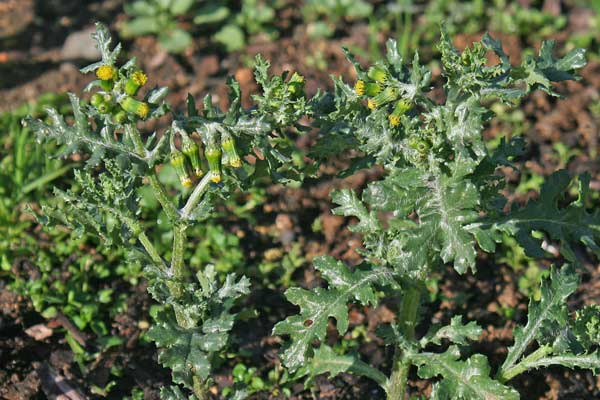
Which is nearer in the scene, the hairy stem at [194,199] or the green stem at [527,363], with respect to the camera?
the hairy stem at [194,199]

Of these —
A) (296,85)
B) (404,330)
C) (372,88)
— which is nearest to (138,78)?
(296,85)

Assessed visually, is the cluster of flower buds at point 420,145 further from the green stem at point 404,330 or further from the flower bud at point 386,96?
the green stem at point 404,330

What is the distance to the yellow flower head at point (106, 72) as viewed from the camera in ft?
8.43

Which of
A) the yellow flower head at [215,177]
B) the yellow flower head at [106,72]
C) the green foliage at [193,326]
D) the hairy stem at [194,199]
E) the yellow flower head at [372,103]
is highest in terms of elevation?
the yellow flower head at [106,72]

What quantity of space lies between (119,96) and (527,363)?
5.65ft

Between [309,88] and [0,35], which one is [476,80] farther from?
[0,35]

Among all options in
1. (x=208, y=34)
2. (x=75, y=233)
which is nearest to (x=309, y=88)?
(x=208, y=34)

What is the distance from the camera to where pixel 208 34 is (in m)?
5.68

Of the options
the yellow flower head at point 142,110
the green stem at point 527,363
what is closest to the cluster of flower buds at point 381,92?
the yellow flower head at point 142,110

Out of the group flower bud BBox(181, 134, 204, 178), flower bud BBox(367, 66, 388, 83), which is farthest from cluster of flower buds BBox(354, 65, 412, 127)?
flower bud BBox(181, 134, 204, 178)

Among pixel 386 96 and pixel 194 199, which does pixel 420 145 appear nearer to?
pixel 386 96

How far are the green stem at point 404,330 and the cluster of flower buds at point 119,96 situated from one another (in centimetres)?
117

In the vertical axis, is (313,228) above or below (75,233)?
below

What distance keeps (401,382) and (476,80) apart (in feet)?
3.98
